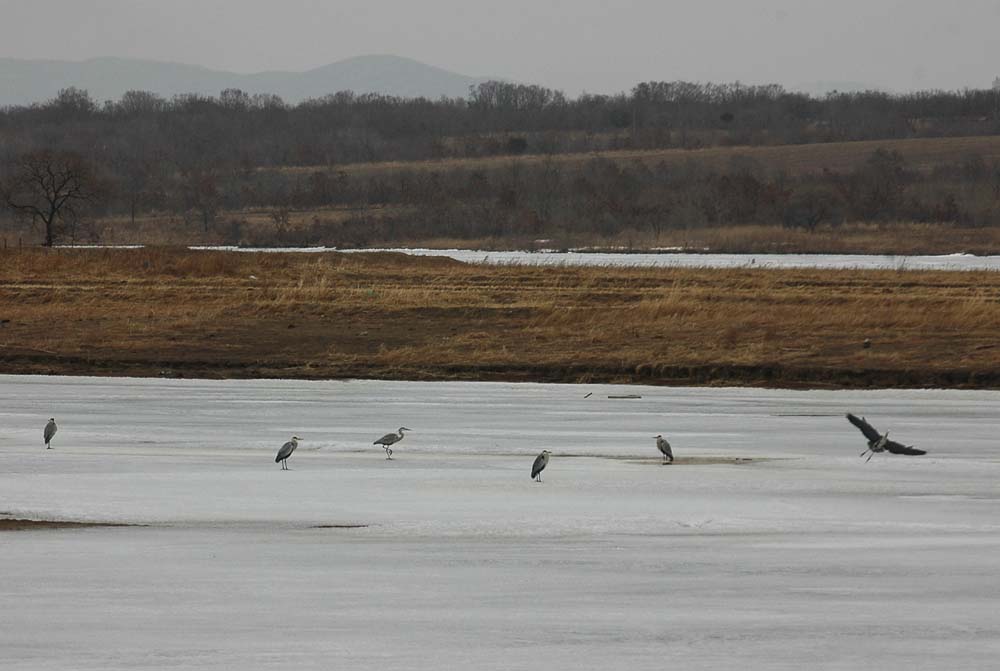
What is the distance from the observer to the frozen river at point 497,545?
28.7 feet

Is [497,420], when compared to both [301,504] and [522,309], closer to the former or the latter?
[301,504]

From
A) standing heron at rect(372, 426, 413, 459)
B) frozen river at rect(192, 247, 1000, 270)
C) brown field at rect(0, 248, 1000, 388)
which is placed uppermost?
standing heron at rect(372, 426, 413, 459)

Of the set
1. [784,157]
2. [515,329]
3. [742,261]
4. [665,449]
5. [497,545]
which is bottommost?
[742,261]

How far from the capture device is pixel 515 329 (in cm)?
3092

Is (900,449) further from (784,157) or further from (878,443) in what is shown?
(784,157)

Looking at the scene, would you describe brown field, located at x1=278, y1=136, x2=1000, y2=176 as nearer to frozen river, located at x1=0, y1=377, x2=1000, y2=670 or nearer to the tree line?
the tree line

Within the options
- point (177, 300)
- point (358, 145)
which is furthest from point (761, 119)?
point (177, 300)

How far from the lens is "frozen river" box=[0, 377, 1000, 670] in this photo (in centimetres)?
876

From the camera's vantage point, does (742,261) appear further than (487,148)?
No

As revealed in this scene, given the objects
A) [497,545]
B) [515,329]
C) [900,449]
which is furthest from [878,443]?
[515,329]

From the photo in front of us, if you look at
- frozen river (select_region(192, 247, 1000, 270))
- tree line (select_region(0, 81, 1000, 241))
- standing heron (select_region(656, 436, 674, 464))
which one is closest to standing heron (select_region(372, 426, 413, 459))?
standing heron (select_region(656, 436, 674, 464))

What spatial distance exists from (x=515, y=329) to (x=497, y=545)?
1938 centimetres

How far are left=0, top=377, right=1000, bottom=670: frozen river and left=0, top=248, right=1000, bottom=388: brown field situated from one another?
6384 millimetres

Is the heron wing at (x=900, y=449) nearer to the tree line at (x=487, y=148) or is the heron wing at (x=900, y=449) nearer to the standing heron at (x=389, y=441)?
the standing heron at (x=389, y=441)
